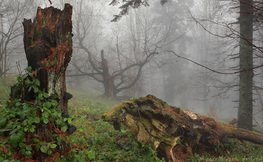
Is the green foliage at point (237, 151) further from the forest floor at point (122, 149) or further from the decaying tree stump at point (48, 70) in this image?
the decaying tree stump at point (48, 70)

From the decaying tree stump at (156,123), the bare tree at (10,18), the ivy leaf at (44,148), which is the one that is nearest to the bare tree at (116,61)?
the bare tree at (10,18)

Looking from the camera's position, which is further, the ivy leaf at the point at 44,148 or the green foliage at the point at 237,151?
the green foliage at the point at 237,151

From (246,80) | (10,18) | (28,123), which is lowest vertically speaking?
(28,123)

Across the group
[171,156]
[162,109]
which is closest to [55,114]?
[162,109]

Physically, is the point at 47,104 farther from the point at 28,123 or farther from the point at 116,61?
the point at 116,61

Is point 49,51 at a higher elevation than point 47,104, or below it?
higher

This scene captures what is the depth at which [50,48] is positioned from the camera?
8.81 ft

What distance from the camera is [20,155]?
1.99 meters

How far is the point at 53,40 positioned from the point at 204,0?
33463mm

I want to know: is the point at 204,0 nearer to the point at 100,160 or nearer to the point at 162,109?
the point at 162,109

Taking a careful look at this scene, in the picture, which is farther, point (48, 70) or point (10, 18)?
point (10, 18)

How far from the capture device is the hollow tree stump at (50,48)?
Result: 2.55 meters

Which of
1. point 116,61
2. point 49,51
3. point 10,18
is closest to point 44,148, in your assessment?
point 49,51

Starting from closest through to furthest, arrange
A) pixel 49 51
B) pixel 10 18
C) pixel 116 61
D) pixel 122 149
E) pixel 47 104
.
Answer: pixel 47 104 → pixel 49 51 → pixel 122 149 → pixel 10 18 → pixel 116 61
